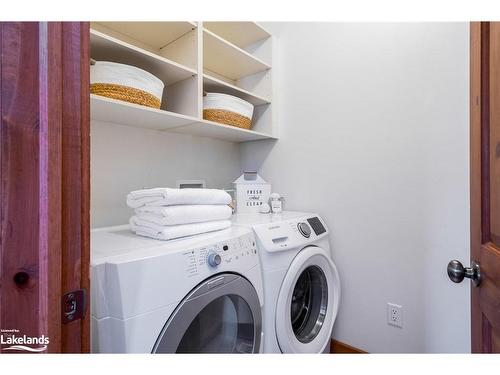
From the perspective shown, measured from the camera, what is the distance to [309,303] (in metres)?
1.35

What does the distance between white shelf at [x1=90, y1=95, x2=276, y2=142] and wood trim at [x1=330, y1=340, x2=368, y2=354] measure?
4.52ft

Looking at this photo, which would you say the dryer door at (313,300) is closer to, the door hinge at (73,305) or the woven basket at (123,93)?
the door hinge at (73,305)

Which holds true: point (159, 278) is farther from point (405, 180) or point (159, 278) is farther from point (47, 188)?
point (405, 180)

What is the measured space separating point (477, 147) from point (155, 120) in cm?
125

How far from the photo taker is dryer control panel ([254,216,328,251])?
1.04m

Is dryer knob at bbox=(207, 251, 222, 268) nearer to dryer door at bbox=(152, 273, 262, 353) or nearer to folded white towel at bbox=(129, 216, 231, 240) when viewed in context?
dryer door at bbox=(152, 273, 262, 353)

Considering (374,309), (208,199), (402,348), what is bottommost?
(402,348)

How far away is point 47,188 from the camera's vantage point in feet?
1.26

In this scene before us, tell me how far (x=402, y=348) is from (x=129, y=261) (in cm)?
146

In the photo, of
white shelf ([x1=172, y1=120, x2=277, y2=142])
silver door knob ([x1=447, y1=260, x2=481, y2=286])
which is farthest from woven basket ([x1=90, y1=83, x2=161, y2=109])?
silver door knob ([x1=447, y1=260, x2=481, y2=286])

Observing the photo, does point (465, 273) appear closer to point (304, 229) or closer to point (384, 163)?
point (304, 229)

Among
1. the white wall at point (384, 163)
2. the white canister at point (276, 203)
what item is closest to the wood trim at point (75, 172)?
the white canister at point (276, 203)
